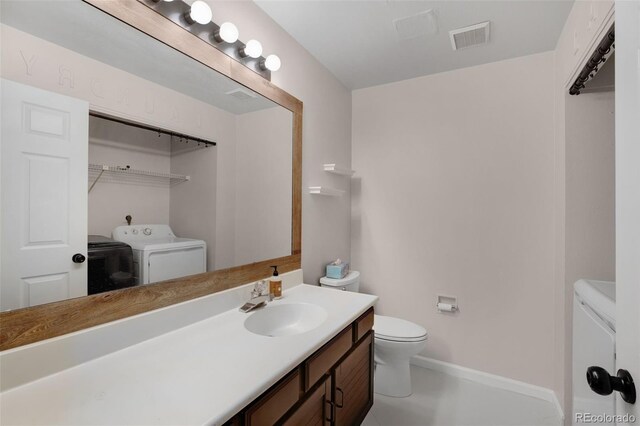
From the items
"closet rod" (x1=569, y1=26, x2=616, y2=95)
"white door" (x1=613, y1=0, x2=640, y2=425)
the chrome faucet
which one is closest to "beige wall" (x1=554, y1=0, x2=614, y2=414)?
"closet rod" (x1=569, y1=26, x2=616, y2=95)

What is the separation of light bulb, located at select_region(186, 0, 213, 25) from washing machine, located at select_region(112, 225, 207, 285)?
89 centimetres

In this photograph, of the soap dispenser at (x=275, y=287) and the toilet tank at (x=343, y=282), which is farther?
the toilet tank at (x=343, y=282)

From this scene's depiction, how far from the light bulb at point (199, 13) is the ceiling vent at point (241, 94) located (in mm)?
325

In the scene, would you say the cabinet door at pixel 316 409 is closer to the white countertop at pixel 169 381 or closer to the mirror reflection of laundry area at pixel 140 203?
the white countertop at pixel 169 381

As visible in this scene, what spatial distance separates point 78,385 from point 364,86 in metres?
2.73

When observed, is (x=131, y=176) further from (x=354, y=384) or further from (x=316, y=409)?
(x=354, y=384)

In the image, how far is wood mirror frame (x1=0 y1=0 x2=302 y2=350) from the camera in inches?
32.9

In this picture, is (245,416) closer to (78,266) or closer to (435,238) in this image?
(78,266)

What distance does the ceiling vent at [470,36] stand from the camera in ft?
6.02

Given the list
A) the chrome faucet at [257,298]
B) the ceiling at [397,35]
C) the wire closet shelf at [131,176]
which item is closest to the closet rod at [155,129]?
the wire closet shelf at [131,176]

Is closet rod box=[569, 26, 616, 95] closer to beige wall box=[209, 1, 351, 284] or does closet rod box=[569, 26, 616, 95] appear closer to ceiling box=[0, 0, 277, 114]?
beige wall box=[209, 1, 351, 284]

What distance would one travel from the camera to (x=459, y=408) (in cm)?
195

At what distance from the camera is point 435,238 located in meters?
2.44

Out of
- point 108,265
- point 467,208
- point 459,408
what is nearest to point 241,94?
point 108,265
